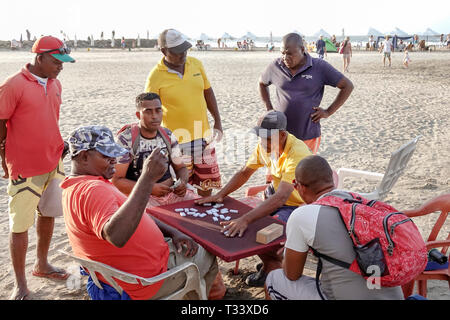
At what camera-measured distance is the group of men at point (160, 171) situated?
8.82 ft

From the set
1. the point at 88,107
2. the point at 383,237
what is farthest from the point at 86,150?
the point at 88,107

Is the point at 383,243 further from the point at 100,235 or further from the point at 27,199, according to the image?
the point at 27,199

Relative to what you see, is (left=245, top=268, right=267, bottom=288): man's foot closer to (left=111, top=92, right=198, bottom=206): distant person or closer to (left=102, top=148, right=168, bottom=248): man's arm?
(left=111, top=92, right=198, bottom=206): distant person

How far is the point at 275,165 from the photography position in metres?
4.21

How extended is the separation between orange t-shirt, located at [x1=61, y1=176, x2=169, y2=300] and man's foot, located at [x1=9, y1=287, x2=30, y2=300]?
4.69ft

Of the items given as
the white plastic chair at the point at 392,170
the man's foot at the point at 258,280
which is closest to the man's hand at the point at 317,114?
the white plastic chair at the point at 392,170

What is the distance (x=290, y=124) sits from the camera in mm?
5281

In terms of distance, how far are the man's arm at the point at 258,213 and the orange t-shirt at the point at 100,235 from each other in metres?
0.53

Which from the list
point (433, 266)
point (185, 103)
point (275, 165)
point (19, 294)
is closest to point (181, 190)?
point (275, 165)

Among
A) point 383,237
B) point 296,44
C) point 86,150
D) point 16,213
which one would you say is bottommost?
point 16,213

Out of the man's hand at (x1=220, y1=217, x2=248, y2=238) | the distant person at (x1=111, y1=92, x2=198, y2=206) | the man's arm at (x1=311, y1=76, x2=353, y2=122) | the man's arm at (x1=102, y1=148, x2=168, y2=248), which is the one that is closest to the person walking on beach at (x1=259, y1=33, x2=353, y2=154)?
the man's arm at (x1=311, y1=76, x2=353, y2=122)

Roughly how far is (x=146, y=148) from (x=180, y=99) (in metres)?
0.91
